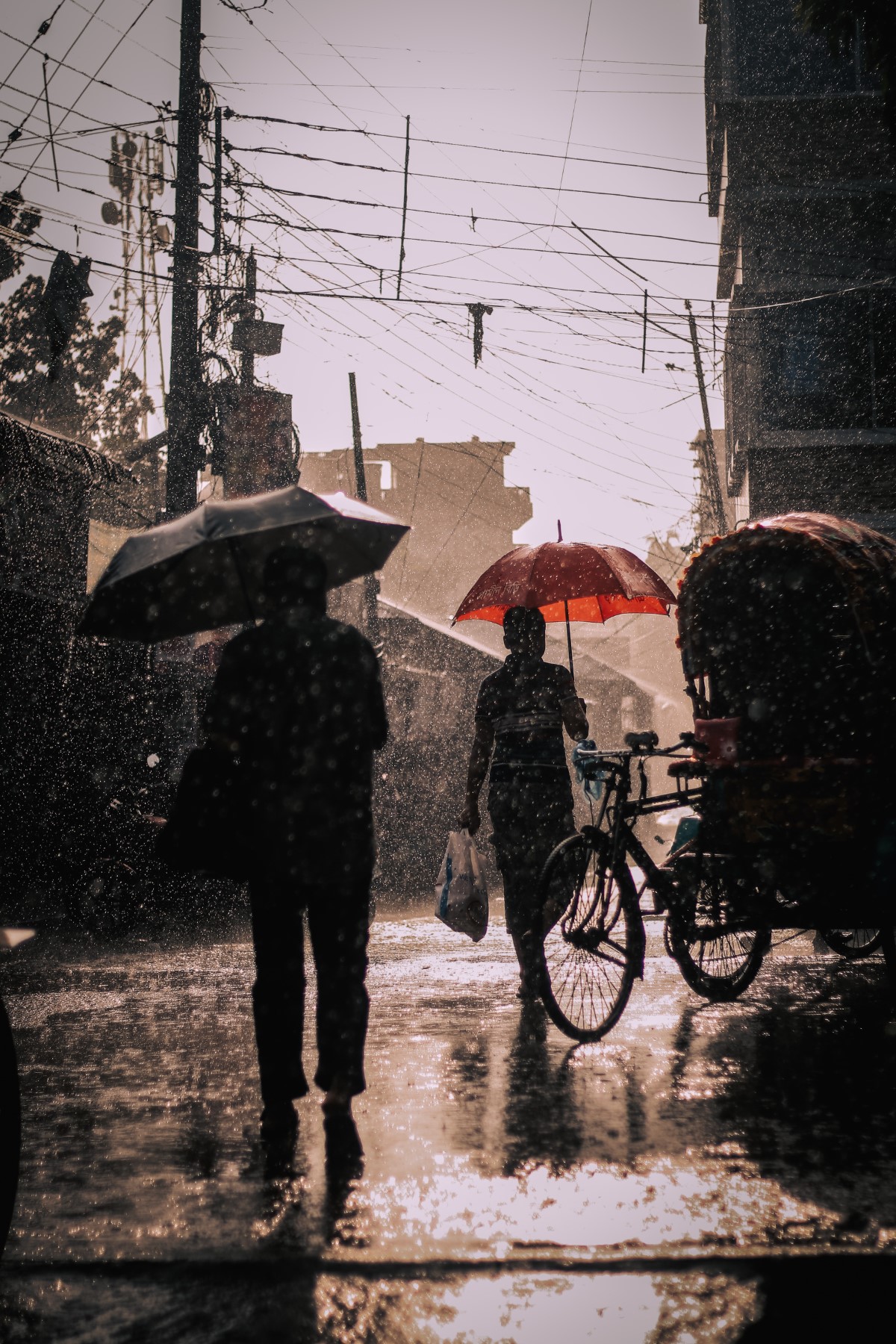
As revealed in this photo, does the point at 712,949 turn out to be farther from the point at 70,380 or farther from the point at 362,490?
the point at 70,380

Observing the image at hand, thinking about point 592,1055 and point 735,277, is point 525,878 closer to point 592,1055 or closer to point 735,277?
point 592,1055

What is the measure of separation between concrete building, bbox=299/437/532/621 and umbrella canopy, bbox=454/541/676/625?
47.9m

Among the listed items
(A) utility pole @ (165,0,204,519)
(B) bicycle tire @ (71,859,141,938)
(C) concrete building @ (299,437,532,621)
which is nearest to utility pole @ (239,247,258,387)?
(A) utility pole @ (165,0,204,519)

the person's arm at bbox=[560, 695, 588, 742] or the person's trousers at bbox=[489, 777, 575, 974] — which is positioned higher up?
the person's arm at bbox=[560, 695, 588, 742]

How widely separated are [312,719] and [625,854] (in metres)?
2.31

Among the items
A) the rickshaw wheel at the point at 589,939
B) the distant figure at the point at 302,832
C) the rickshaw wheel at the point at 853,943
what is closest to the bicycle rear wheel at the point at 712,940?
the rickshaw wheel at the point at 589,939

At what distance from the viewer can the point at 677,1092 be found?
484 cm

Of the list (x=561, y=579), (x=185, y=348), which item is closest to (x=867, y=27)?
(x=561, y=579)

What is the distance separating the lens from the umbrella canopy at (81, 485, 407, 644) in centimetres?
511

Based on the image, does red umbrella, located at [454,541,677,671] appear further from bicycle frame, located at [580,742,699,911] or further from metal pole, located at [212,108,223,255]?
metal pole, located at [212,108,223,255]

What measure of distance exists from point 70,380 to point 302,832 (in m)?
33.3

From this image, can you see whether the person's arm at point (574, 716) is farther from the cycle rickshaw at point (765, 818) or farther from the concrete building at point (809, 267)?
the concrete building at point (809, 267)

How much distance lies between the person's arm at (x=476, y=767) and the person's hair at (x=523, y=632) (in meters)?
0.45

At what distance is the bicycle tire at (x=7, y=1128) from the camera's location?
9.41 ft
